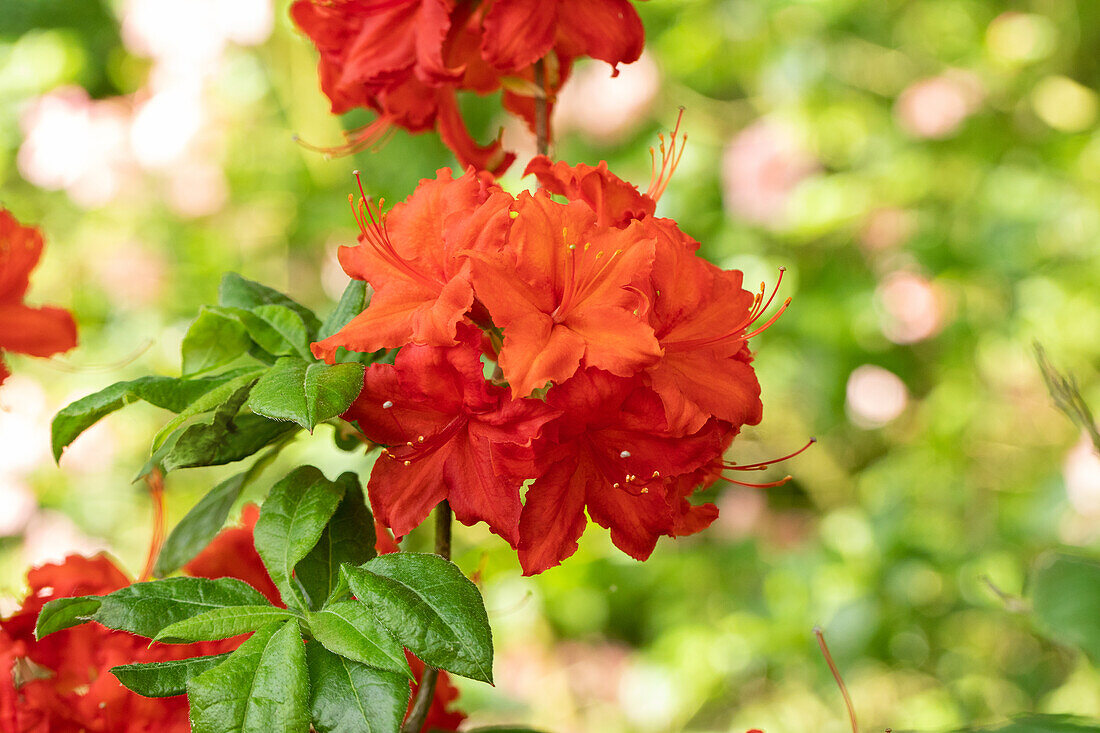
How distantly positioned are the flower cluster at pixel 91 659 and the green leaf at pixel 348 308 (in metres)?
0.14

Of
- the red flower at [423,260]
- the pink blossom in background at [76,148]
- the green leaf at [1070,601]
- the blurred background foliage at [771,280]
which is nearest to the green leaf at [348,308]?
the red flower at [423,260]

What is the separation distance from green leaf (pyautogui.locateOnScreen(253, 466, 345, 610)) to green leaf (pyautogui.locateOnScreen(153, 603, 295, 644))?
0.02 meters

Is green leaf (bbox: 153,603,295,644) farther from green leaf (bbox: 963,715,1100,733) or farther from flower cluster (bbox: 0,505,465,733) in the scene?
green leaf (bbox: 963,715,1100,733)

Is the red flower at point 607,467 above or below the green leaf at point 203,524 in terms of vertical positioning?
above

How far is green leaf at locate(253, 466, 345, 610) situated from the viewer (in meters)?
0.44

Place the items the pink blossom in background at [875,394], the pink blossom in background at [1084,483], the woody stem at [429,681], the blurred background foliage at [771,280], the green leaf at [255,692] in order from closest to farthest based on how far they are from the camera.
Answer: the green leaf at [255,692]
the woody stem at [429,681]
the pink blossom in background at [1084,483]
the blurred background foliage at [771,280]
the pink blossom in background at [875,394]

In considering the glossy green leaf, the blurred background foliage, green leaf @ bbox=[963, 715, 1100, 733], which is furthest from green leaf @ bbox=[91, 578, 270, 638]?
the blurred background foliage

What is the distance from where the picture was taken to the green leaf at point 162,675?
398mm

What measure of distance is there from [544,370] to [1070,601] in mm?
252

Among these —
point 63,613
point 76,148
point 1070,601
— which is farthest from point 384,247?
point 76,148

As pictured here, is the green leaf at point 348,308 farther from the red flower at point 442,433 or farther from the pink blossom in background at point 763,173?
the pink blossom in background at point 763,173

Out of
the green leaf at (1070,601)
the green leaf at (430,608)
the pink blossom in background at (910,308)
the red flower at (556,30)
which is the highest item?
the red flower at (556,30)

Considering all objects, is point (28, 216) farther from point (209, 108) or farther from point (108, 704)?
point (108, 704)

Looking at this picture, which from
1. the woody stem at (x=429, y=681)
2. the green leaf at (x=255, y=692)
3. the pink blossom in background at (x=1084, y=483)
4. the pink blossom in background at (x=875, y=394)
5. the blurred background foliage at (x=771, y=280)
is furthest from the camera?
the pink blossom in background at (x=875, y=394)
